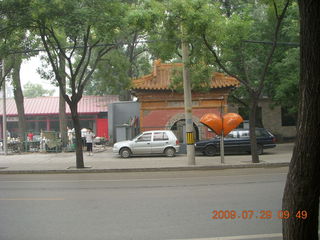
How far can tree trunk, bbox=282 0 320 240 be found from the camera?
3004mm

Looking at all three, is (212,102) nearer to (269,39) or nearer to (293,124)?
(269,39)

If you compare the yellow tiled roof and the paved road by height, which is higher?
the yellow tiled roof

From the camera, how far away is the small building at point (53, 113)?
34.8m

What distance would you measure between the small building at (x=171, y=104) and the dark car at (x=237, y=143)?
2469 millimetres

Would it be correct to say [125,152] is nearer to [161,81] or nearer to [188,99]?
[161,81]

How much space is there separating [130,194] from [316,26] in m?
7.04

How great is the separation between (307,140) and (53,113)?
34.3 m

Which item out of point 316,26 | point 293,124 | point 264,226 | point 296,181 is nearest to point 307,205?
point 296,181

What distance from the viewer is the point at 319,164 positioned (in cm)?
301

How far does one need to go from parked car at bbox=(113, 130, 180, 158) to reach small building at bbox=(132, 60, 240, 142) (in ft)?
8.56

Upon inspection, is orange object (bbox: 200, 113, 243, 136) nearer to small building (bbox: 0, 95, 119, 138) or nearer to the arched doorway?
the arched doorway

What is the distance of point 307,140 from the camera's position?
9.90 feet

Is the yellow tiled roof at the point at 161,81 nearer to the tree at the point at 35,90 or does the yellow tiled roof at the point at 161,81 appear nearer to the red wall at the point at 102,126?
the red wall at the point at 102,126
